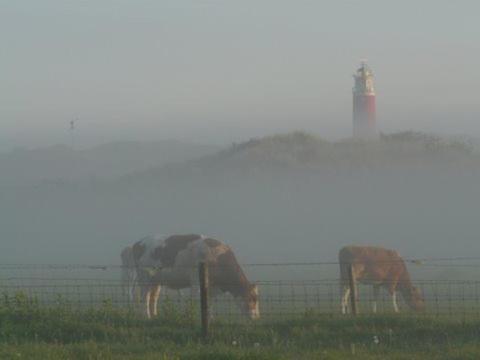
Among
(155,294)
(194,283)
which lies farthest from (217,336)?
(155,294)

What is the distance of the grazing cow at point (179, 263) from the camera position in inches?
835

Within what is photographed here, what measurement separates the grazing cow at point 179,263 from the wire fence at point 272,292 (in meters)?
0.34

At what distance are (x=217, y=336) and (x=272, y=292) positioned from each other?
1061 centimetres

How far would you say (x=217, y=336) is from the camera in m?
13.5

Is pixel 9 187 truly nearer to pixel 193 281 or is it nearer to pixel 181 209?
pixel 181 209

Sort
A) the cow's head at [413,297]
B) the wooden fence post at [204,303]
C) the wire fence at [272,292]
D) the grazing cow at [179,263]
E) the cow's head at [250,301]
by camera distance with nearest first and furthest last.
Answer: the wooden fence post at [204,303], the wire fence at [272,292], the cow's head at [250,301], the grazing cow at [179,263], the cow's head at [413,297]

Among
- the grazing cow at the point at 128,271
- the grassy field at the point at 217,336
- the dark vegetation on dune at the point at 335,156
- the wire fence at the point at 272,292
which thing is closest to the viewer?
the grassy field at the point at 217,336

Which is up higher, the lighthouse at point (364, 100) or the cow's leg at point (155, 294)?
the lighthouse at point (364, 100)

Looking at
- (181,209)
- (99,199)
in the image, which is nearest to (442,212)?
(181,209)

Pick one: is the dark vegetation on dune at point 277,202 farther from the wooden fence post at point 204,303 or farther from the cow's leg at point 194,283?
the wooden fence post at point 204,303

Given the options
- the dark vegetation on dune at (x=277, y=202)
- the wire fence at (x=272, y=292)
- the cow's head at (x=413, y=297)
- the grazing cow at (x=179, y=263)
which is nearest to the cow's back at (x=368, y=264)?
the wire fence at (x=272, y=292)

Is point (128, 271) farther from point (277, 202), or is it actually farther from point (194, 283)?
point (277, 202)

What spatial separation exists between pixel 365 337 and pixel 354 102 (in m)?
46.6

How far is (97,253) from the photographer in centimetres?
3816
